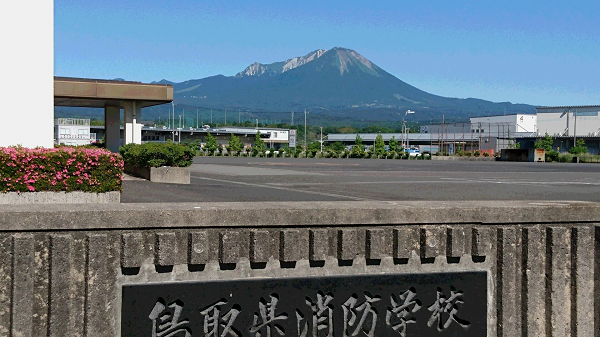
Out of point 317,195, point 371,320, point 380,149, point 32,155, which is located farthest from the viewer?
point 380,149

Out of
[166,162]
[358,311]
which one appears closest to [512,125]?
[166,162]

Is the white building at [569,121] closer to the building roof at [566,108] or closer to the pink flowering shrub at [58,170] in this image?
the building roof at [566,108]

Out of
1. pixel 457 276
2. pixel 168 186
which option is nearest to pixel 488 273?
pixel 457 276

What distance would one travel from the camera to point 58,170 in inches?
493

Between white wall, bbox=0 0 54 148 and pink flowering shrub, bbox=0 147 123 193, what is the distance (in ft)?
5.60

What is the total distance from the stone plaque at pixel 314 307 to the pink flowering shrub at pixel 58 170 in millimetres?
9391

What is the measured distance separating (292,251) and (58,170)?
32.3 feet

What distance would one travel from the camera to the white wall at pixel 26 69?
1363cm

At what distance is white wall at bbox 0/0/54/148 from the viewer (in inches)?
537

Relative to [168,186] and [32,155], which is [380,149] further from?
[32,155]

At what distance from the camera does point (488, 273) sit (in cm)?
418

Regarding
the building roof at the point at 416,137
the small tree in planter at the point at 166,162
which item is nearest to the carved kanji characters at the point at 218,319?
the small tree in planter at the point at 166,162

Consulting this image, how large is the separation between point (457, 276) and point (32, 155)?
10.1 m

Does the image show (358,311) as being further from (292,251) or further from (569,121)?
(569,121)
